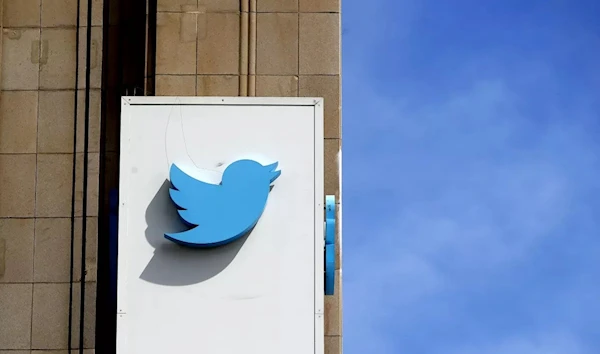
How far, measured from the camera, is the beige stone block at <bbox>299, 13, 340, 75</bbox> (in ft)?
62.6

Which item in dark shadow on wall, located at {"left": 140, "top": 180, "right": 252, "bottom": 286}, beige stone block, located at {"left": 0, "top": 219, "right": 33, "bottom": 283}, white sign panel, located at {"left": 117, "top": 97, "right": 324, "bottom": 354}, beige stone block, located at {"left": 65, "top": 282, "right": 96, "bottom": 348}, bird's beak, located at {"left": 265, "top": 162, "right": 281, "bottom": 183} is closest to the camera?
white sign panel, located at {"left": 117, "top": 97, "right": 324, "bottom": 354}

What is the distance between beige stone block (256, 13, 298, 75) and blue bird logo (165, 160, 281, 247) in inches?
87.6

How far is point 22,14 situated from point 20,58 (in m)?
0.61

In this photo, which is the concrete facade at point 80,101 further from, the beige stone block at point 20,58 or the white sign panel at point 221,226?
the white sign panel at point 221,226

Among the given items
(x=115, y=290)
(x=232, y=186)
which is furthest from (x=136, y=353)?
(x=232, y=186)

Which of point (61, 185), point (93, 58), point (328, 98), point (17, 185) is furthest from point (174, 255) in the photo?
point (93, 58)

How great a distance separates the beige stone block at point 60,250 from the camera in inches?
737

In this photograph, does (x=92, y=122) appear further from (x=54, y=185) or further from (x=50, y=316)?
(x=50, y=316)

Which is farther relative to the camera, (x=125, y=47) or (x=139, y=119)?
(x=125, y=47)

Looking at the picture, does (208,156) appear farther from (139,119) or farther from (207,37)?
(207,37)

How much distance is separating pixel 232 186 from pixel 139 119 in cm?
144

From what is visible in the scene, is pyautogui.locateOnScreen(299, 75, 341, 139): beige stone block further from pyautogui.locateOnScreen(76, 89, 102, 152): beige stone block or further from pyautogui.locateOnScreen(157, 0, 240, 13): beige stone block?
pyautogui.locateOnScreen(76, 89, 102, 152): beige stone block

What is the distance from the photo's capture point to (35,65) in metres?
19.3

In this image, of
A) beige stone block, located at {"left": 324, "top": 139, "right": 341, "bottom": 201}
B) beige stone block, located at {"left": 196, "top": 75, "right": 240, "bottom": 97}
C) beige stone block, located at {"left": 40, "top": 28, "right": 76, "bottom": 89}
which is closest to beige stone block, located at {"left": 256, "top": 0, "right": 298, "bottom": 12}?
beige stone block, located at {"left": 196, "top": 75, "right": 240, "bottom": 97}
